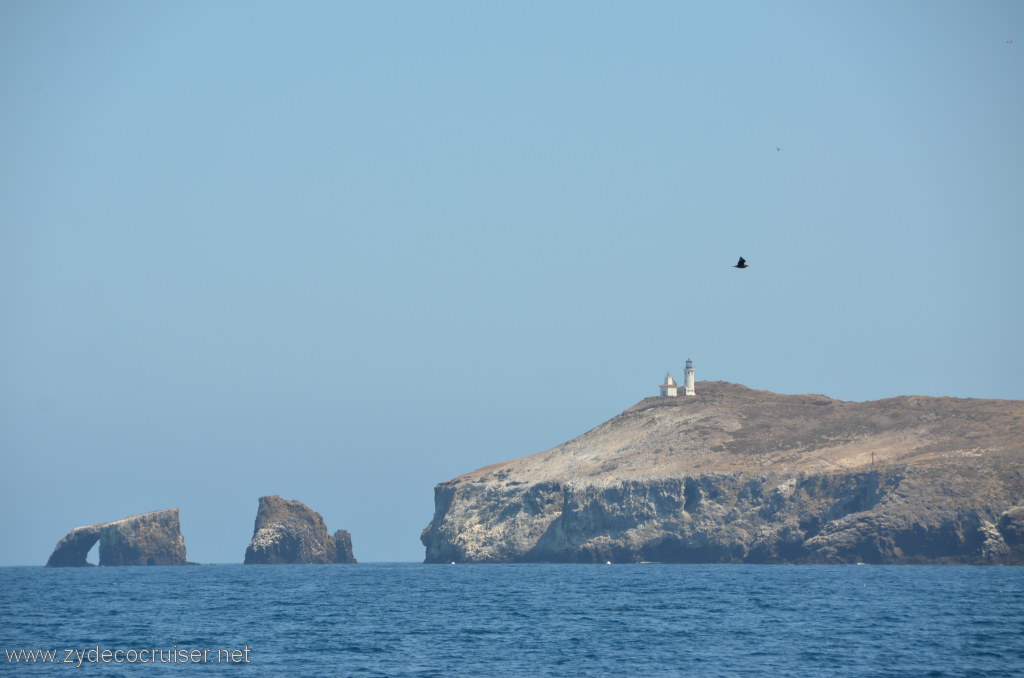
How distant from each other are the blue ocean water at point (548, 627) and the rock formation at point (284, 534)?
7088 centimetres

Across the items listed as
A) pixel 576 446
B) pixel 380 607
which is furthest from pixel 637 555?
pixel 380 607

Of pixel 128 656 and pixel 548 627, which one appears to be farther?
pixel 548 627

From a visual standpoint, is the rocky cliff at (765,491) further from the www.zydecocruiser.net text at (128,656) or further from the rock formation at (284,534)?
the www.zydecocruiser.net text at (128,656)

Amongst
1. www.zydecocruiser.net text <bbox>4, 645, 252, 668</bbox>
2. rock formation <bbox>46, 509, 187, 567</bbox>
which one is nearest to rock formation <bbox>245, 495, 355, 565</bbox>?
rock formation <bbox>46, 509, 187, 567</bbox>

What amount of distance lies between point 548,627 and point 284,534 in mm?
121485

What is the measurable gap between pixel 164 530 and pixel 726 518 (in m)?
81.1

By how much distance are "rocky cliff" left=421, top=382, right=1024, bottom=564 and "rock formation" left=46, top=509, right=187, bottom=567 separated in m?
37.0

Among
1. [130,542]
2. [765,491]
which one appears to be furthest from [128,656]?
[130,542]

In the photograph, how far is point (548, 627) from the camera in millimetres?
67500

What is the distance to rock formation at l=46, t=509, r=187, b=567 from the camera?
178 metres

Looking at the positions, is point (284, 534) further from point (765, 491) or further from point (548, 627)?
point (548, 627)

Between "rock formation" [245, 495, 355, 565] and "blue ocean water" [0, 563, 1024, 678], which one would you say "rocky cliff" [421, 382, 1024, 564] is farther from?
"blue ocean water" [0, 563, 1024, 678]

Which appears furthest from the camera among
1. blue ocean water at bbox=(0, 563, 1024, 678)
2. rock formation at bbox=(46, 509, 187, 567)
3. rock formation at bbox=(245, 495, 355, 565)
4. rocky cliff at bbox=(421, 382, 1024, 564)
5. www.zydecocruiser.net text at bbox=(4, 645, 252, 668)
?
rock formation at bbox=(245, 495, 355, 565)

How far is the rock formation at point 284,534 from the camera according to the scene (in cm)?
18300
